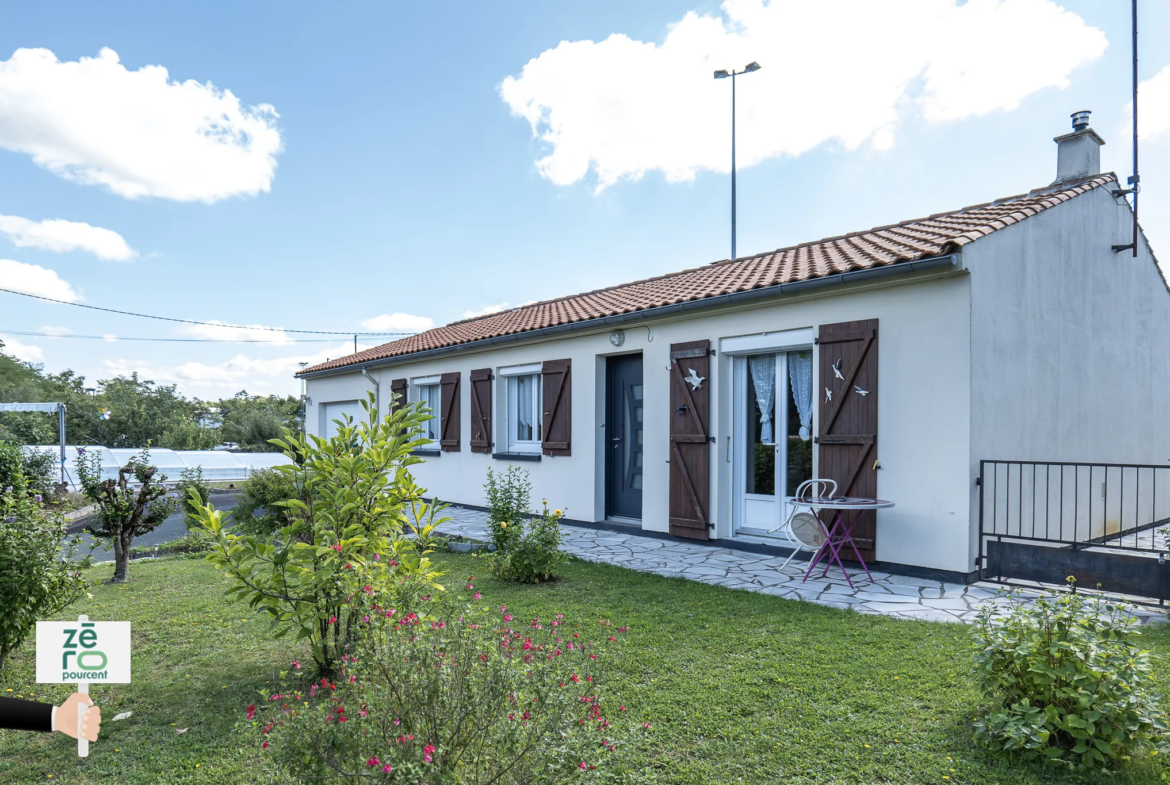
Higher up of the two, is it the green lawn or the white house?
the white house

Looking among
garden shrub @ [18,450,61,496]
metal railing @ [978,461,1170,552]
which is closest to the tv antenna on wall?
metal railing @ [978,461,1170,552]

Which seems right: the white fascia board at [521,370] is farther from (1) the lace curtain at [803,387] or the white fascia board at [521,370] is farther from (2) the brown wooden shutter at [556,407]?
(1) the lace curtain at [803,387]

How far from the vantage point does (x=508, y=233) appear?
1634 centimetres

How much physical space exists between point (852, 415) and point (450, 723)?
5.54 meters

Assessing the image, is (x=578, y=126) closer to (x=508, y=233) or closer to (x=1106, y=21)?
(x=508, y=233)

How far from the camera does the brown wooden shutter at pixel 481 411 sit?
37.2 feet

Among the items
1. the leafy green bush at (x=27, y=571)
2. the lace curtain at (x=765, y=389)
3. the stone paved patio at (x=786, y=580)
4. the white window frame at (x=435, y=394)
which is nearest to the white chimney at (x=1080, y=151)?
the lace curtain at (x=765, y=389)

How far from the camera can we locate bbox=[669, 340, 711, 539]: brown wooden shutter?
7.95 meters

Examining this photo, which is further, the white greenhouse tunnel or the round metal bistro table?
the white greenhouse tunnel

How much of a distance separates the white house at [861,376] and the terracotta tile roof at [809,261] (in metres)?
0.06

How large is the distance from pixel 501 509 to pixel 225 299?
2265 cm

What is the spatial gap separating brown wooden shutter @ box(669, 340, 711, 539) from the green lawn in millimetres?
2445

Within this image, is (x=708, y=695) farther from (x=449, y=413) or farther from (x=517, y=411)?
(x=449, y=413)

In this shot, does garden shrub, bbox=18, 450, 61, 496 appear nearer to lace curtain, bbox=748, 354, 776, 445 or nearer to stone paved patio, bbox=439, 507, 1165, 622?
stone paved patio, bbox=439, 507, 1165, 622
